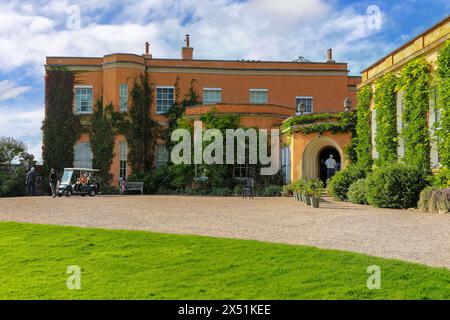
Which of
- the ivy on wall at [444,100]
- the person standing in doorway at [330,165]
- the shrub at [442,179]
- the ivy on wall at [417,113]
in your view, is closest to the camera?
the shrub at [442,179]

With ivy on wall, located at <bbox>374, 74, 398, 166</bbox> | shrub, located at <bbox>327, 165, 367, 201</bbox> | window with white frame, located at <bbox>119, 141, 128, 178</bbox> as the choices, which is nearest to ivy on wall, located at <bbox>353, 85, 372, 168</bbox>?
shrub, located at <bbox>327, 165, 367, 201</bbox>

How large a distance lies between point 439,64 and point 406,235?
25.8ft

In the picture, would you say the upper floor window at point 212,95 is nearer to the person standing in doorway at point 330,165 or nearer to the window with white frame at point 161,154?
the window with white frame at point 161,154

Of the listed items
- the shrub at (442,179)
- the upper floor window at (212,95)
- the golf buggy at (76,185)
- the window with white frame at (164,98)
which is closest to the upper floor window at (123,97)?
the window with white frame at (164,98)

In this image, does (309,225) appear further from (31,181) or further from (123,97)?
(123,97)

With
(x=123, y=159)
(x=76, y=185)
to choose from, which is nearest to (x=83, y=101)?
(x=123, y=159)

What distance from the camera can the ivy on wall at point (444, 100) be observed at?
1480 centimetres

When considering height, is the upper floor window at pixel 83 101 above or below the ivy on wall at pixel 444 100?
above

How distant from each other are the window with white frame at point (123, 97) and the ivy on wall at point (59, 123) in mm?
2931

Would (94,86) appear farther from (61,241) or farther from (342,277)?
(342,277)

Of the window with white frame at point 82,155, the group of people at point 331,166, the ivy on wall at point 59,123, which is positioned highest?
the ivy on wall at point 59,123

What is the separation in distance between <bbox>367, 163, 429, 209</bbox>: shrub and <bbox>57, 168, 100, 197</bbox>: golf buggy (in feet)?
47.8
